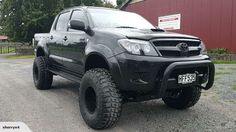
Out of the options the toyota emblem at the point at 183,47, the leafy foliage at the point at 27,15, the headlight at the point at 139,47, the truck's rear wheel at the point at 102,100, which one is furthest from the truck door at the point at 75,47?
the leafy foliage at the point at 27,15

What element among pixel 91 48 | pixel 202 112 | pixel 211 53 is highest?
pixel 91 48

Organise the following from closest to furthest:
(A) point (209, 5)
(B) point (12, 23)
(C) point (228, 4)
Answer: (C) point (228, 4), (A) point (209, 5), (B) point (12, 23)

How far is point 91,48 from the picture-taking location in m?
4.56

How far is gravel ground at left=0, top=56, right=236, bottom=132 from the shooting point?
14.2 feet

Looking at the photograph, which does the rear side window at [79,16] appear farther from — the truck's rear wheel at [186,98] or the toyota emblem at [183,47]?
the truck's rear wheel at [186,98]

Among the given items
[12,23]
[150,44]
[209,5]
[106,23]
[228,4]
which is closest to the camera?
[150,44]

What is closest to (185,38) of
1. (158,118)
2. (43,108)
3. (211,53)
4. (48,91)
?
(158,118)

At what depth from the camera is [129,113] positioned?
505 centimetres

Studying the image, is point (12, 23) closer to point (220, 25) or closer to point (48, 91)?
point (220, 25)

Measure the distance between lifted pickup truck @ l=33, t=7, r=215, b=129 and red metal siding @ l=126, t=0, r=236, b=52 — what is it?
10845mm

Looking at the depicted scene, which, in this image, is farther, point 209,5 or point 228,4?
point 209,5

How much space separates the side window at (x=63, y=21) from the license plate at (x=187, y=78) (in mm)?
3025

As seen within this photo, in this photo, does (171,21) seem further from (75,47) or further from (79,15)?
(75,47)

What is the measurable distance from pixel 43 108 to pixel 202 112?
2894 mm
